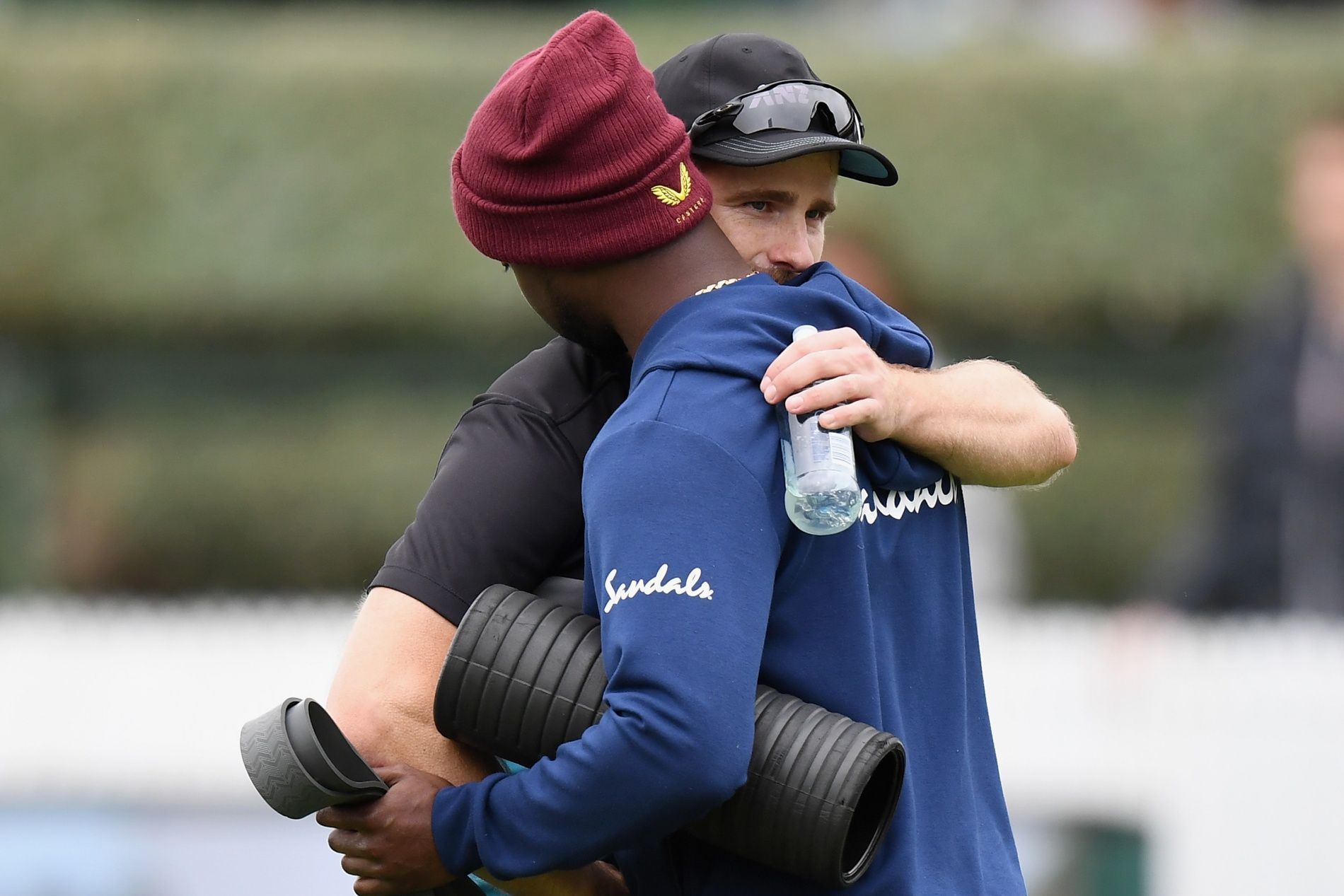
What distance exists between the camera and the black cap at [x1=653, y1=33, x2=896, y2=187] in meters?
2.44

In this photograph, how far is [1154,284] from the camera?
8258 mm

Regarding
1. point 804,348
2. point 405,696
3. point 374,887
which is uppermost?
point 804,348

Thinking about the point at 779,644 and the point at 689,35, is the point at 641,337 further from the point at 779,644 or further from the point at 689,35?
the point at 689,35

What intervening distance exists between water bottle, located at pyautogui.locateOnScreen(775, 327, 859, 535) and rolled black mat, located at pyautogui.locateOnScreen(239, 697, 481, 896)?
648 mm

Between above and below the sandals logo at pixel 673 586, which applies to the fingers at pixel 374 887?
below

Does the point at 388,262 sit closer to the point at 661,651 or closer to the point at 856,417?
the point at 856,417

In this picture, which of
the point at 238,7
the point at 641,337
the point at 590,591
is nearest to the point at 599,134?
the point at 641,337

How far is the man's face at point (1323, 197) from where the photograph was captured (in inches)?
217

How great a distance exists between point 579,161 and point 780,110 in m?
0.36

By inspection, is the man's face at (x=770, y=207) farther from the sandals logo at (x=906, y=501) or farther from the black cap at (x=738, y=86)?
the sandals logo at (x=906, y=501)

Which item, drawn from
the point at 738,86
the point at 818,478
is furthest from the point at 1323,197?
the point at 818,478

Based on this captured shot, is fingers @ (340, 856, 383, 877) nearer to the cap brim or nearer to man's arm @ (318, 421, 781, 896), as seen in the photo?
man's arm @ (318, 421, 781, 896)

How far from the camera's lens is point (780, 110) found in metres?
2.46

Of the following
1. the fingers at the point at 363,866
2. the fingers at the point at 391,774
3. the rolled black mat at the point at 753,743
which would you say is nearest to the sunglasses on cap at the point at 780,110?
the rolled black mat at the point at 753,743
